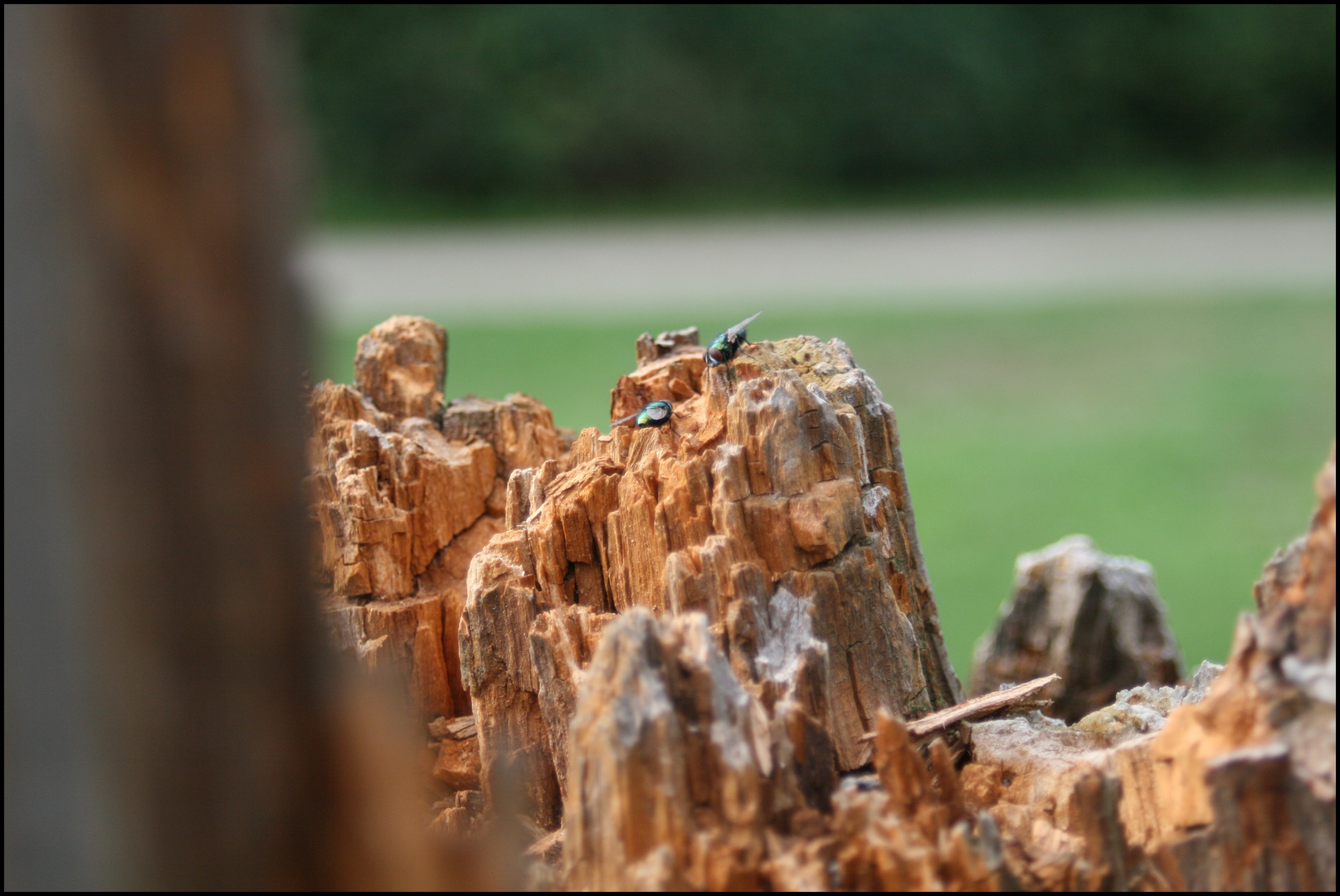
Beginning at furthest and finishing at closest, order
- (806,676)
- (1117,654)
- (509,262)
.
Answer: (509,262), (1117,654), (806,676)

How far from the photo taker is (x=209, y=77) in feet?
1.85

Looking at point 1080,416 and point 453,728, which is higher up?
point 1080,416

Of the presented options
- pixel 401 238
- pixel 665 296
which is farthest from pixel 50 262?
pixel 401 238

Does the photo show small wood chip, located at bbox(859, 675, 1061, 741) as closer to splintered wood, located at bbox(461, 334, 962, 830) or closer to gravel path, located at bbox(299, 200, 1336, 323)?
splintered wood, located at bbox(461, 334, 962, 830)

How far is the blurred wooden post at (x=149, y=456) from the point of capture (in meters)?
0.55

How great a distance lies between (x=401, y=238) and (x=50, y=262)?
27.1 feet

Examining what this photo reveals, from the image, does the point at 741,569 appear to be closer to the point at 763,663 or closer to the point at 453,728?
the point at 763,663

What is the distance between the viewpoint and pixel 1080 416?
5.55 metres

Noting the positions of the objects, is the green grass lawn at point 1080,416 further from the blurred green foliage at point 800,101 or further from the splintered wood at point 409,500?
the blurred green foliage at point 800,101

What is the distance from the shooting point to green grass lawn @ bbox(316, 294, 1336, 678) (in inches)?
162

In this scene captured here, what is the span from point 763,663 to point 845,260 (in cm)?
709

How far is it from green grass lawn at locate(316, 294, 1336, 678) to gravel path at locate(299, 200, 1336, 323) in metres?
0.40

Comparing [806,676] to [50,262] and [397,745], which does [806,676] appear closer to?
[397,745]

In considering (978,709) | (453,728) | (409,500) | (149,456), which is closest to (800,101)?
(409,500)
